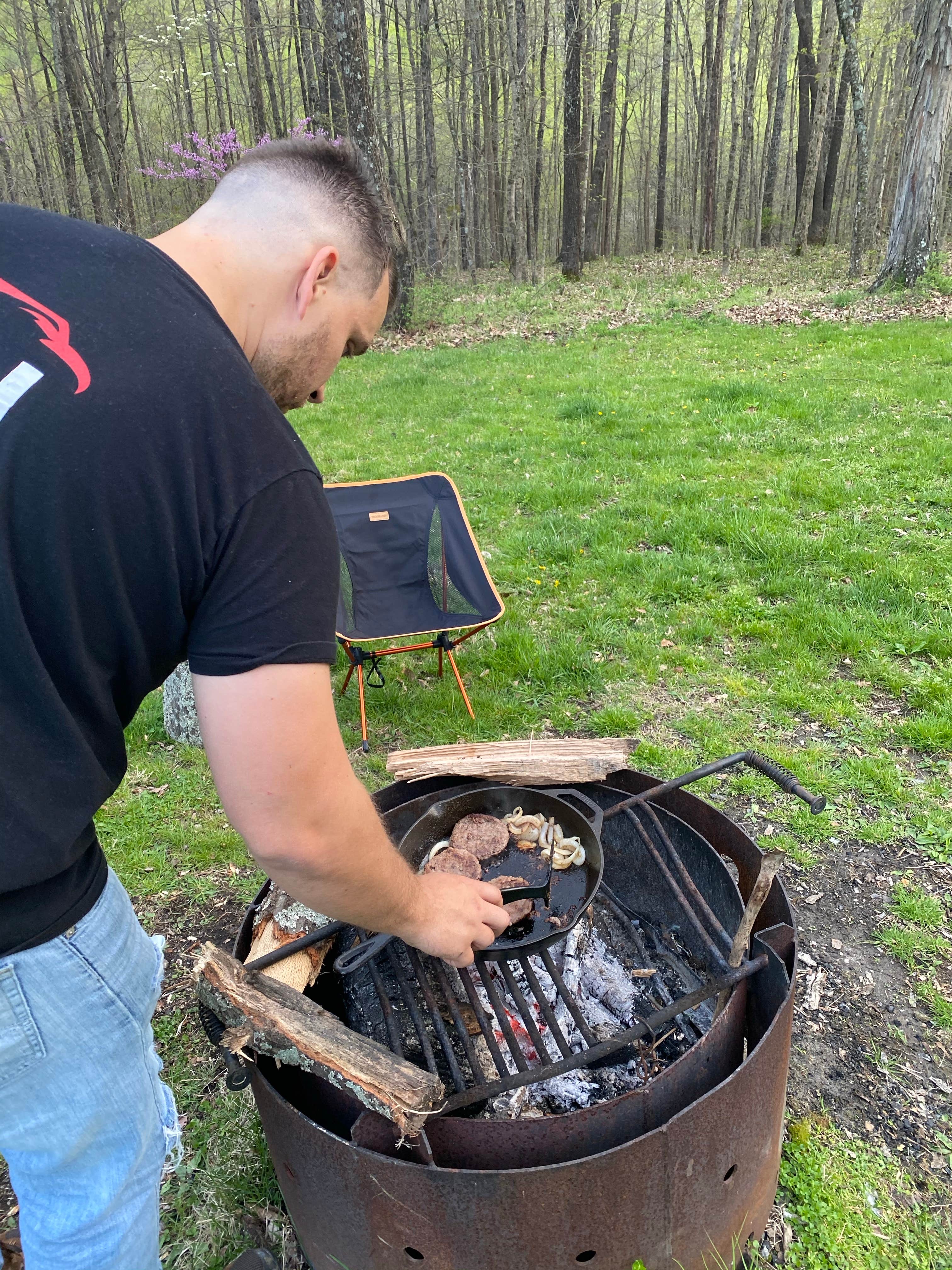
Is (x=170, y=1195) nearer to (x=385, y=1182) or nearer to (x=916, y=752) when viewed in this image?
(x=385, y=1182)

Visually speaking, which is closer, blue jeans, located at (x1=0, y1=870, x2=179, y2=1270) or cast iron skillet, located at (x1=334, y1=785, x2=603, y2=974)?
blue jeans, located at (x1=0, y1=870, x2=179, y2=1270)

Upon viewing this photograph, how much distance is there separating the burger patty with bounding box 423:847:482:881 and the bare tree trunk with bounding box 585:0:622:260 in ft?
62.6

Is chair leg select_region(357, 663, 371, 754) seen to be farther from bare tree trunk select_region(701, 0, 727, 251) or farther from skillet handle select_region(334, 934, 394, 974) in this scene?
bare tree trunk select_region(701, 0, 727, 251)

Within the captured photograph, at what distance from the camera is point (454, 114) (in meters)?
20.9

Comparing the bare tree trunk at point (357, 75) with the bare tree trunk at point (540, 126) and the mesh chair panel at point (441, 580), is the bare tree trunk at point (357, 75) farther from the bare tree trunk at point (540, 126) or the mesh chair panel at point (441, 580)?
the mesh chair panel at point (441, 580)

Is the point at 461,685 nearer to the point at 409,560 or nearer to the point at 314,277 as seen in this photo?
the point at 409,560

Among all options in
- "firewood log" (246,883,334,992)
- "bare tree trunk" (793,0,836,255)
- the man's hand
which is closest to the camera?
the man's hand

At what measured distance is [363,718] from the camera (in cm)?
362

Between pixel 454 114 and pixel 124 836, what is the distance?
75.1 feet

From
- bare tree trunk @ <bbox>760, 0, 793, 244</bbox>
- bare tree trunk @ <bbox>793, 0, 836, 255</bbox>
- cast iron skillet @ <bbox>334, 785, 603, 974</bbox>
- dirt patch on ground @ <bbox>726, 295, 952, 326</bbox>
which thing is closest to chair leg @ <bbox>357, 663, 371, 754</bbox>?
cast iron skillet @ <bbox>334, 785, 603, 974</bbox>

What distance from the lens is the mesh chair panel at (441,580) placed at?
3918 millimetres

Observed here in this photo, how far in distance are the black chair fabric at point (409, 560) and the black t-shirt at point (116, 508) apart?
104 inches

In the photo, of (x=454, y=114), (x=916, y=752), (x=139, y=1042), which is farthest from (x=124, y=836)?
(x=454, y=114)

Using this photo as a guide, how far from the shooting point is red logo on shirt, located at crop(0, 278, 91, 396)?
972mm
